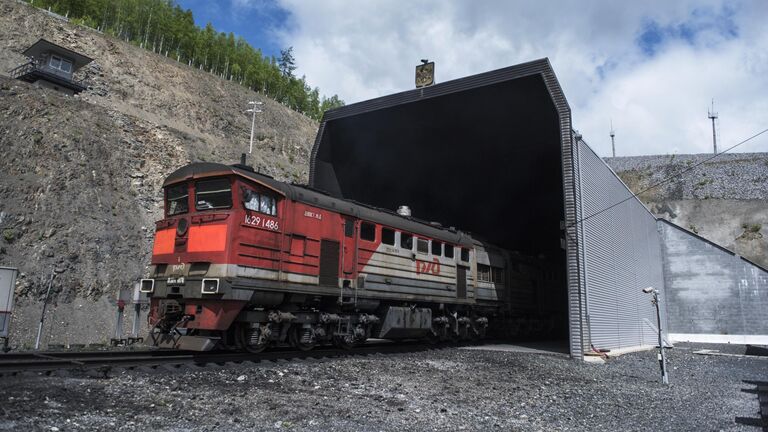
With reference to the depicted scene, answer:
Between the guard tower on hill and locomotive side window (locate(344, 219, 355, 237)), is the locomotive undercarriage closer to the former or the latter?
locomotive side window (locate(344, 219, 355, 237))

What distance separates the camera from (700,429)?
7.39m

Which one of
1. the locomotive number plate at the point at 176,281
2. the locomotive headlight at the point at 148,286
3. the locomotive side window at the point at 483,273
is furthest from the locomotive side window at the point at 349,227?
the locomotive side window at the point at 483,273

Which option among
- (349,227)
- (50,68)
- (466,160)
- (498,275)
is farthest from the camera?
(50,68)

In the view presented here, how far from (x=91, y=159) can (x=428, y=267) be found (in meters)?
24.7

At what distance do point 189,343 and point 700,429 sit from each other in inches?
348

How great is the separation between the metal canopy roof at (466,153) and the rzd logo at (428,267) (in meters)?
5.51

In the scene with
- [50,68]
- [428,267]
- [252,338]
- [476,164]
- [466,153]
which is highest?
[50,68]

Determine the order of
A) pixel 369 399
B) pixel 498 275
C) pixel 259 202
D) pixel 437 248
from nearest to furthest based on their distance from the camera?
pixel 369 399, pixel 259 202, pixel 437 248, pixel 498 275

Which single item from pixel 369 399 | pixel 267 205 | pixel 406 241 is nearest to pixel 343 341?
pixel 406 241

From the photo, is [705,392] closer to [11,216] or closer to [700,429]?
[700,429]

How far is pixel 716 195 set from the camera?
55.0 m

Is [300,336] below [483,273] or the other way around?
below

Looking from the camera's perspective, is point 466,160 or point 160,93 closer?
point 466,160

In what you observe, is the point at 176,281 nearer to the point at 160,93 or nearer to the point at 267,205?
the point at 267,205
